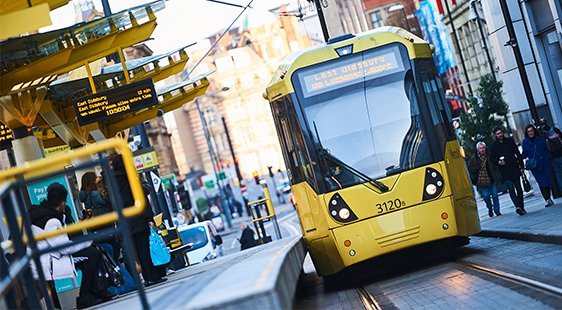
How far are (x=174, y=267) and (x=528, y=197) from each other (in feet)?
29.7

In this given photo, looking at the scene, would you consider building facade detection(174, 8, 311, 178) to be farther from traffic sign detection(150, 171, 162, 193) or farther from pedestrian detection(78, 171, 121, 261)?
pedestrian detection(78, 171, 121, 261)

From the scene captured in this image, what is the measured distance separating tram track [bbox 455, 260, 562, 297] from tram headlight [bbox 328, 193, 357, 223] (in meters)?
1.67

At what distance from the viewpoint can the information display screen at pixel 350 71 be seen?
16375 millimetres

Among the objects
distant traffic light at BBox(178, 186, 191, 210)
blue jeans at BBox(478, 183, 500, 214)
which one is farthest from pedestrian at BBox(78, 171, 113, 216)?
distant traffic light at BBox(178, 186, 191, 210)

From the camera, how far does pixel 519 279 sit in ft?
40.5

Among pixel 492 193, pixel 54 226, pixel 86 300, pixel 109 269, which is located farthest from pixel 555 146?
pixel 54 226

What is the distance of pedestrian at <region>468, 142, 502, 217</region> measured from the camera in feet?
80.6

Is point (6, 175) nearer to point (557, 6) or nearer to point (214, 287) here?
point (214, 287)

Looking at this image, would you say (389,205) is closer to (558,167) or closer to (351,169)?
(351,169)

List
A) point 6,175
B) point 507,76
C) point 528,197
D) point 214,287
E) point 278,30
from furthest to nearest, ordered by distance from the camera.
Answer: point 278,30
point 507,76
point 528,197
point 214,287
point 6,175

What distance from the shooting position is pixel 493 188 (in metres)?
24.7

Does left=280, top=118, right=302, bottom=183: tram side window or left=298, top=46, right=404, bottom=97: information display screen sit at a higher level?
left=298, top=46, right=404, bottom=97: information display screen

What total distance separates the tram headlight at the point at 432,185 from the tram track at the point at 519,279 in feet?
Answer: 3.39

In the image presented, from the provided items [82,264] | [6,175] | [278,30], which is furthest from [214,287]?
[278,30]
